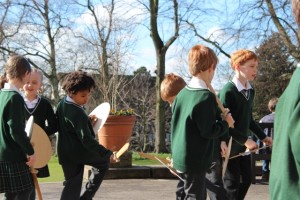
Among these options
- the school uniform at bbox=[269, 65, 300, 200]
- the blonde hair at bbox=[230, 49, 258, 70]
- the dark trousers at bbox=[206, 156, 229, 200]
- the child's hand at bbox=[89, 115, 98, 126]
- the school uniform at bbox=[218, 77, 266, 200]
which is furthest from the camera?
the child's hand at bbox=[89, 115, 98, 126]

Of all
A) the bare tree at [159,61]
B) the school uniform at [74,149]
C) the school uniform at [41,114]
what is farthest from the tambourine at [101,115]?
the bare tree at [159,61]

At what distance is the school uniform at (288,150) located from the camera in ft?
6.42

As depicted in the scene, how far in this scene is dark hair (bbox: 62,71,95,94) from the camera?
17.1 ft

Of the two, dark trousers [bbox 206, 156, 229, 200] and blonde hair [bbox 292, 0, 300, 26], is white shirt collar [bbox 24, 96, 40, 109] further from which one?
blonde hair [bbox 292, 0, 300, 26]

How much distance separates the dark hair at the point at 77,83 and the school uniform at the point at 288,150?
3341 mm

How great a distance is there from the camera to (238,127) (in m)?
5.14

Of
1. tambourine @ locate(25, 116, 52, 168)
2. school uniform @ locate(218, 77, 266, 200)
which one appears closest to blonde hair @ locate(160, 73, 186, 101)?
school uniform @ locate(218, 77, 266, 200)

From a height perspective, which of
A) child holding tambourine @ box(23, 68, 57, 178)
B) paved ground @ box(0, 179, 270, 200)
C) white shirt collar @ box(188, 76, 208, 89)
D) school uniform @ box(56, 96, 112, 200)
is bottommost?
paved ground @ box(0, 179, 270, 200)

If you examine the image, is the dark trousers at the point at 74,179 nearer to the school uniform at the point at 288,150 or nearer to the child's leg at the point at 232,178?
the child's leg at the point at 232,178

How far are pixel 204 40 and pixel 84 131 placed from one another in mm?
17427

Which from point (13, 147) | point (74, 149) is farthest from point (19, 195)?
point (74, 149)

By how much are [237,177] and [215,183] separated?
1.88ft

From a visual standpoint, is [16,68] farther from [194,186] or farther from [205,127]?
[194,186]

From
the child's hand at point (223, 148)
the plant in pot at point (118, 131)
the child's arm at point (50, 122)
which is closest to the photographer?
the child's hand at point (223, 148)
